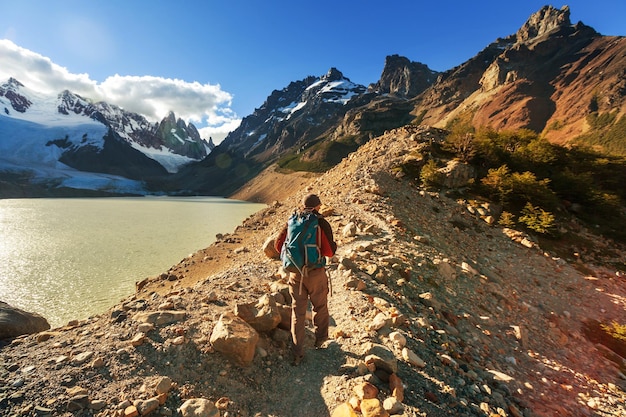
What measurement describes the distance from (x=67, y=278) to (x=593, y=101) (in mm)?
185160

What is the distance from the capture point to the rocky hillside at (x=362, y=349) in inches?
181

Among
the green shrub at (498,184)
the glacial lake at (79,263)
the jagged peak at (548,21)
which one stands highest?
the jagged peak at (548,21)

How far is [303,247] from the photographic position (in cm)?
591

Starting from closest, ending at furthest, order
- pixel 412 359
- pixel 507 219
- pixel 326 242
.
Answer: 1. pixel 412 359
2. pixel 326 242
3. pixel 507 219

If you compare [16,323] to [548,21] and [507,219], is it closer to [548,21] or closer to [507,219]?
[507,219]

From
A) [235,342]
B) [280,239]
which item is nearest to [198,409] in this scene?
[235,342]

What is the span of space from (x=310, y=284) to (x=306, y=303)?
0.38 m

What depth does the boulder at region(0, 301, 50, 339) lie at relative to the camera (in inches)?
256

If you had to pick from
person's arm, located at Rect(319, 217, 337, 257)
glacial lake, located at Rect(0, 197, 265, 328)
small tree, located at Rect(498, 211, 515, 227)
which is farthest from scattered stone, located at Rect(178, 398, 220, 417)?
small tree, located at Rect(498, 211, 515, 227)

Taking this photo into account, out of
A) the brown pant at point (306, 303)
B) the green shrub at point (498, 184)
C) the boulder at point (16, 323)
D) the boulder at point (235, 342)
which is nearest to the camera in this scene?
the boulder at point (235, 342)

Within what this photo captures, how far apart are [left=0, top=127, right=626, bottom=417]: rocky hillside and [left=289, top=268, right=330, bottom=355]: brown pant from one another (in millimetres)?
394

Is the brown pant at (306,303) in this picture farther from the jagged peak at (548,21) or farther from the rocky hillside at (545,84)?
the jagged peak at (548,21)

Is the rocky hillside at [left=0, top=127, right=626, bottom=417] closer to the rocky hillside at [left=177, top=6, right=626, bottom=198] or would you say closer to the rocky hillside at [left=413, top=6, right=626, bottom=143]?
the rocky hillside at [left=177, top=6, right=626, bottom=198]

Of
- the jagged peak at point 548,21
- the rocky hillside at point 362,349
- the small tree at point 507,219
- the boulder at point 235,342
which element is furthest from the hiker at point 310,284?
the jagged peak at point 548,21
